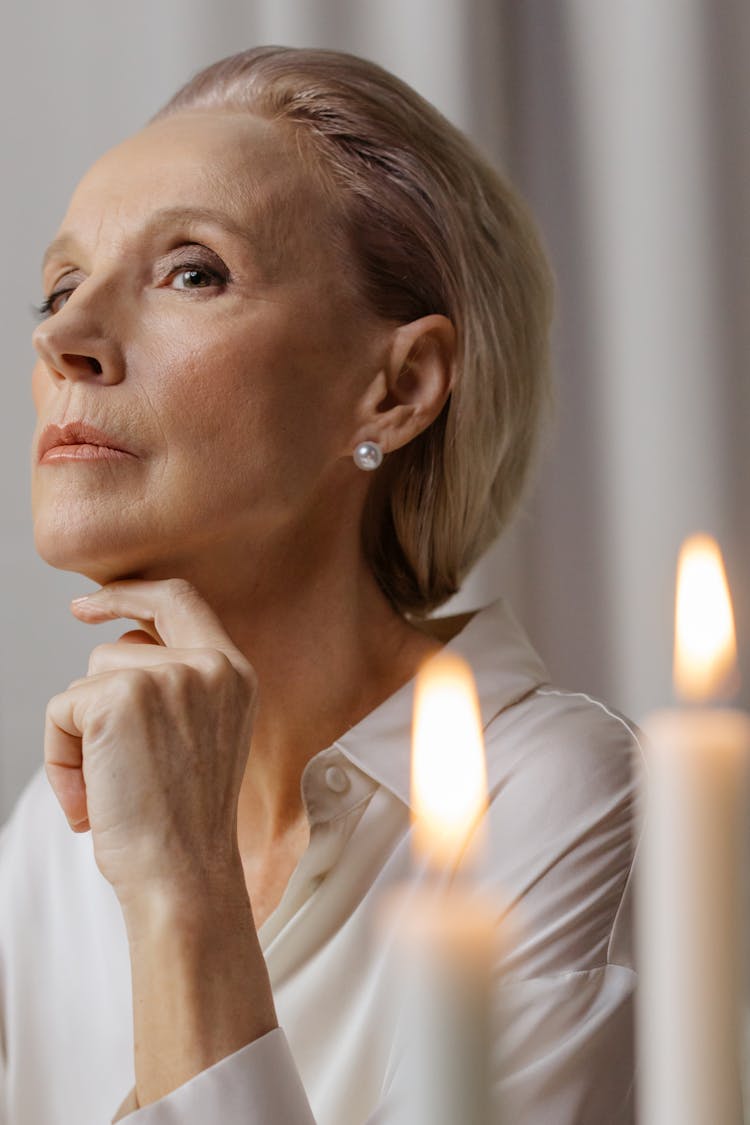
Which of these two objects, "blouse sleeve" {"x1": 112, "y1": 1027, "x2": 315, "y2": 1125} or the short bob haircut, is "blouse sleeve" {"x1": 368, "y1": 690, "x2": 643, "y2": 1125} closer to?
"blouse sleeve" {"x1": 112, "y1": 1027, "x2": 315, "y2": 1125}

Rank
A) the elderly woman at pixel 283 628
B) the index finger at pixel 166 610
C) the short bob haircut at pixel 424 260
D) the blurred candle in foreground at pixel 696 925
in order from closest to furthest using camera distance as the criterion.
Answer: the blurred candle in foreground at pixel 696 925, the elderly woman at pixel 283 628, the index finger at pixel 166 610, the short bob haircut at pixel 424 260

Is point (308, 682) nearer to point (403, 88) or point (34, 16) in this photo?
point (403, 88)

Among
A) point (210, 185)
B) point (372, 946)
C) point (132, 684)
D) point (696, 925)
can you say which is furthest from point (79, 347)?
point (696, 925)

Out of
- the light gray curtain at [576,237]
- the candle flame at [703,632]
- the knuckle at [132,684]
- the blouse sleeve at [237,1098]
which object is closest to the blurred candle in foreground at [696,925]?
the candle flame at [703,632]

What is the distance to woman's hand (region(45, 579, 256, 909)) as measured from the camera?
96 centimetres

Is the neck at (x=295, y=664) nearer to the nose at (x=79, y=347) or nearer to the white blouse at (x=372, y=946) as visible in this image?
the white blouse at (x=372, y=946)

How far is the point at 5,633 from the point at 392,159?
942mm

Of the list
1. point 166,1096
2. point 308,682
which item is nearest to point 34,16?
point 308,682

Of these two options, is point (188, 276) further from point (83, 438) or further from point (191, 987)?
point (191, 987)

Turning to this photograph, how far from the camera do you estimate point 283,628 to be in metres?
1.29

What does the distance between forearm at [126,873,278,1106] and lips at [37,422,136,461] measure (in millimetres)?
379

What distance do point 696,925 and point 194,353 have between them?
919mm

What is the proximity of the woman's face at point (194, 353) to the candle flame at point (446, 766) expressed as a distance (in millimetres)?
695

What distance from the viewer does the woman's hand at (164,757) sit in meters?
0.96
